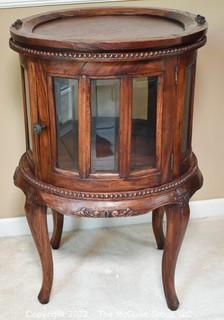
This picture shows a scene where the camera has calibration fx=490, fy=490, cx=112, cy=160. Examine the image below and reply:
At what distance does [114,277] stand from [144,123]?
2.22ft

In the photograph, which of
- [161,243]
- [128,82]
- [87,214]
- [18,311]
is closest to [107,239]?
[161,243]

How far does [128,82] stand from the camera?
121cm

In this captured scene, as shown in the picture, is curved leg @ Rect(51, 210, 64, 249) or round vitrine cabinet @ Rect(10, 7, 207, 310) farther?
curved leg @ Rect(51, 210, 64, 249)

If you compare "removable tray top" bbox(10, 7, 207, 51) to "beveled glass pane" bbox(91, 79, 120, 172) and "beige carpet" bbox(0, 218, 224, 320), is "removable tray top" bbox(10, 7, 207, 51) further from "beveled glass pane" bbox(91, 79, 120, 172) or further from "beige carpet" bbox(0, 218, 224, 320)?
"beige carpet" bbox(0, 218, 224, 320)

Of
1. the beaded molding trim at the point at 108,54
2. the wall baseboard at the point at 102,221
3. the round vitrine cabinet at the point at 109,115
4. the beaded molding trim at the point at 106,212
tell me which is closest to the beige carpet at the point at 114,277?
the wall baseboard at the point at 102,221

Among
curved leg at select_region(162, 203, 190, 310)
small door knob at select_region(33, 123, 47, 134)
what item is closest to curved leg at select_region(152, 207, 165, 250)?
curved leg at select_region(162, 203, 190, 310)

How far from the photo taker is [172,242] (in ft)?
4.81

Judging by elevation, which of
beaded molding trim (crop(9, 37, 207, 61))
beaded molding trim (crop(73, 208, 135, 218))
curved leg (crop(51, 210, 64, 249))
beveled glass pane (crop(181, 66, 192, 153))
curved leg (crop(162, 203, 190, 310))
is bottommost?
curved leg (crop(51, 210, 64, 249))

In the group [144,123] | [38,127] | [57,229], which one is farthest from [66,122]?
[57,229]

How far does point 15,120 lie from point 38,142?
Answer: 1.62 ft

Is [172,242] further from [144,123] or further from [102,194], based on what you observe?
[144,123]

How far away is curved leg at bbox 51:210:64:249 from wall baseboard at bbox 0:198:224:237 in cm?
13

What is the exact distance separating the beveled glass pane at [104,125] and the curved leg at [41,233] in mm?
240

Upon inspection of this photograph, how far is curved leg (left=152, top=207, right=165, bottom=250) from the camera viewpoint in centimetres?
182
